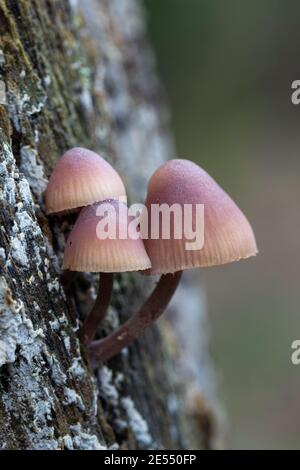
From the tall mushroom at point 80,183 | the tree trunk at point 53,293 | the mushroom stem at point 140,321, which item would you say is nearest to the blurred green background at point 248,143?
the tree trunk at point 53,293

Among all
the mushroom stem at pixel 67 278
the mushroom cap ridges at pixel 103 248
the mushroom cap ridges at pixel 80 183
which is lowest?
the mushroom stem at pixel 67 278

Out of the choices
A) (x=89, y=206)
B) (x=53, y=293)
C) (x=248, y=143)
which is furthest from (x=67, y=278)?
(x=248, y=143)

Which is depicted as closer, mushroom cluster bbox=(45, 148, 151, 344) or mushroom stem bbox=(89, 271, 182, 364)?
mushroom cluster bbox=(45, 148, 151, 344)

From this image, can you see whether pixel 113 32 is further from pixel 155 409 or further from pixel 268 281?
pixel 268 281

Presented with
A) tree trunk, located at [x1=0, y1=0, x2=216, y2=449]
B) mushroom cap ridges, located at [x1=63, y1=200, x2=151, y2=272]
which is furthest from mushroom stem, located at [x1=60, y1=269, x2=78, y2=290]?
mushroom cap ridges, located at [x1=63, y1=200, x2=151, y2=272]

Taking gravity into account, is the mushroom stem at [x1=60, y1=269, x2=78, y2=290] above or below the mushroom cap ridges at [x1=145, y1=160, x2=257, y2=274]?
below

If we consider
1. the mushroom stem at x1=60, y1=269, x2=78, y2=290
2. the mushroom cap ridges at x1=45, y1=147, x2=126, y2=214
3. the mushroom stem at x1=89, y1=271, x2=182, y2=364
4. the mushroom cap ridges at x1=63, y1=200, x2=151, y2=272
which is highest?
the mushroom cap ridges at x1=45, y1=147, x2=126, y2=214

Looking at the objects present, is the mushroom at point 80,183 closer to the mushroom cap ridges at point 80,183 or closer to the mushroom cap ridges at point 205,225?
the mushroom cap ridges at point 80,183

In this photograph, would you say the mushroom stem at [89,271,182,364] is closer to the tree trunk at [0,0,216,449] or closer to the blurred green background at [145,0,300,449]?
the tree trunk at [0,0,216,449]
